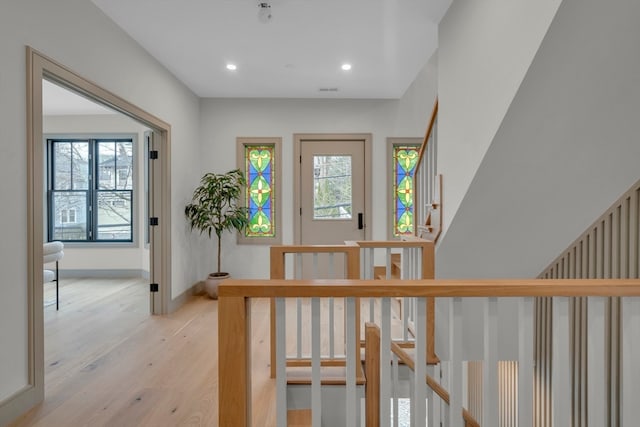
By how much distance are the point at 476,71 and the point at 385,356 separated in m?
1.79

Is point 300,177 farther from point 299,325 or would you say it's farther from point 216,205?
point 299,325

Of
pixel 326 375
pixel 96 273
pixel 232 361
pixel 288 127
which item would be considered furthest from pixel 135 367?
pixel 96 273

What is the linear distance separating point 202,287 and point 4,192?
305 centimetres

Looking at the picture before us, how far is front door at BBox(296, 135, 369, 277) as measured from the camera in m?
Result: 4.82

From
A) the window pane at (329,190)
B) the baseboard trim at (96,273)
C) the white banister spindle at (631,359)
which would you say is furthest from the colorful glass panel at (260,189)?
the white banister spindle at (631,359)

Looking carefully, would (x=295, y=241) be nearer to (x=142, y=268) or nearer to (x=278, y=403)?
(x=142, y=268)

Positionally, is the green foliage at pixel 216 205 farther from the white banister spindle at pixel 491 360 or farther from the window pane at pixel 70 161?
the white banister spindle at pixel 491 360

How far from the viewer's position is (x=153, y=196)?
12.4 ft

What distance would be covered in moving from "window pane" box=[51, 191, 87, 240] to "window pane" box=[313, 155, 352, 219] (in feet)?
12.5

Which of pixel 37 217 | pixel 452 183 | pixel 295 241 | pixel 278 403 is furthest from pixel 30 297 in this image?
pixel 295 241

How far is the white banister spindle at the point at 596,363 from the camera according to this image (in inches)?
42.6

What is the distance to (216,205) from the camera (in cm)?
438

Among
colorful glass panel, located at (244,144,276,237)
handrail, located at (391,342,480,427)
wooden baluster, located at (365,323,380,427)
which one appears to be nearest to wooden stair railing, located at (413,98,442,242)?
handrail, located at (391,342,480,427)

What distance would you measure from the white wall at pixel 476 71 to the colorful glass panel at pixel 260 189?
265cm
